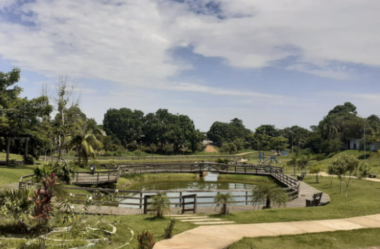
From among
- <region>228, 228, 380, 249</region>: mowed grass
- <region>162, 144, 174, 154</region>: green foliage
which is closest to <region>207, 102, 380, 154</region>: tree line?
<region>162, 144, 174, 154</region>: green foliage

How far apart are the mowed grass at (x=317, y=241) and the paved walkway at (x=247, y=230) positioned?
388 mm

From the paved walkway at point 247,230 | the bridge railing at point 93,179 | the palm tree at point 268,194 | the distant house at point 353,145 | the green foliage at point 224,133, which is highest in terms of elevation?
the green foliage at point 224,133

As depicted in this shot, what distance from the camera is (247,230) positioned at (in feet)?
35.0

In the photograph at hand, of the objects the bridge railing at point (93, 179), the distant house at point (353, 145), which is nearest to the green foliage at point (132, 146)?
the distant house at point (353, 145)

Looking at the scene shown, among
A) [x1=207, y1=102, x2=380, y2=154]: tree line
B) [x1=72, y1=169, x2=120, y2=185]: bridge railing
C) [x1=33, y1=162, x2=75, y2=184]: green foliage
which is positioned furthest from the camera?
[x1=207, y1=102, x2=380, y2=154]: tree line

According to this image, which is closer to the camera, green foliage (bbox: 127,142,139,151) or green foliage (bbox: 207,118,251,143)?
green foliage (bbox: 127,142,139,151)

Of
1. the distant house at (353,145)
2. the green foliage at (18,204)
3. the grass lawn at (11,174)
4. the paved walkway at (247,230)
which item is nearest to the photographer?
the green foliage at (18,204)

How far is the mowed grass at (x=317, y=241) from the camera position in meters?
8.84

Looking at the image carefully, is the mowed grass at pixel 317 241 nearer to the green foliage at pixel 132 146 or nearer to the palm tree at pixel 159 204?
the palm tree at pixel 159 204

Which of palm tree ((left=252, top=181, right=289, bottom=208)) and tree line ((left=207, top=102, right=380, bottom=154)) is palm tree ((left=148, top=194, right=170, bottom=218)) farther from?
tree line ((left=207, top=102, right=380, bottom=154))

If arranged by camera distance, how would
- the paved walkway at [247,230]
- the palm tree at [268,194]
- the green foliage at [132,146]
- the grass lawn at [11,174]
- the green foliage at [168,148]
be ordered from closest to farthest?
the paved walkway at [247,230] → the palm tree at [268,194] → the grass lawn at [11,174] → the green foliage at [168,148] → the green foliage at [132,146]

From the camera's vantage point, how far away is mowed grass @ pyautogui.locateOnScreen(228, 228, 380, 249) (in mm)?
8836

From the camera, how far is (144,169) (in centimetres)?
3853

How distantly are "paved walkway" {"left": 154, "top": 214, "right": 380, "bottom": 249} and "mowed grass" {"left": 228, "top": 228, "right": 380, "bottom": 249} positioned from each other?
388 mm
